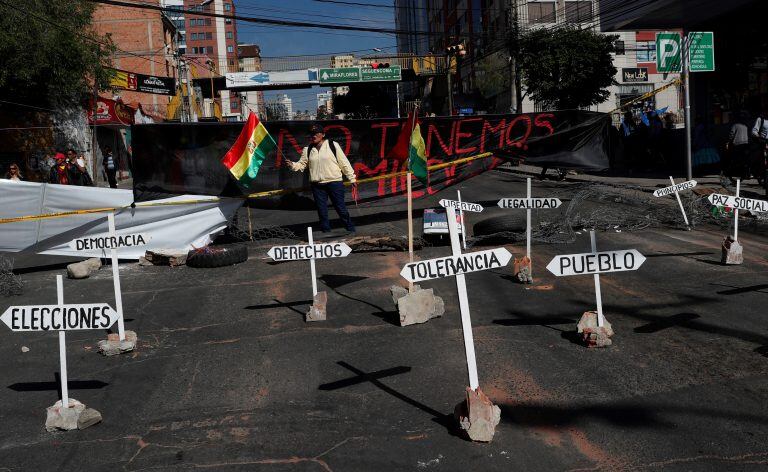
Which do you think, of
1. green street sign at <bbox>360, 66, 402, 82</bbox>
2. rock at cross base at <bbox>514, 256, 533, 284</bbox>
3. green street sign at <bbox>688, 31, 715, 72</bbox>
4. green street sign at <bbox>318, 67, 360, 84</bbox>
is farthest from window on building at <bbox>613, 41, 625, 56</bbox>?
rock at cross base at <bbox>514, 256, 533, 284</bbox>

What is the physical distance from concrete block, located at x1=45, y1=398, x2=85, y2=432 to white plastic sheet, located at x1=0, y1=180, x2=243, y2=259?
263 inches

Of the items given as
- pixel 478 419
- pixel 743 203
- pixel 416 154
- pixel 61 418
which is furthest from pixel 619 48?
pixel 61 418

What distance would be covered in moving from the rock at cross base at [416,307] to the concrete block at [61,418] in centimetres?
305

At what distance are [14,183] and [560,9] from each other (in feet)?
142

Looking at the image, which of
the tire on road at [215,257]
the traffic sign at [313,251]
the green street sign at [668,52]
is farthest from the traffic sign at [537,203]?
the green street sign at [668,52]

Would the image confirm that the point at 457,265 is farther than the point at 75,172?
No

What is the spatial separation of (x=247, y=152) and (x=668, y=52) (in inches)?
420

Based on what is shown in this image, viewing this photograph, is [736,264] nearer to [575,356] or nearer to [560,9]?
[575,356]

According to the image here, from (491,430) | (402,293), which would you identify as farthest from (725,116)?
(491,430)

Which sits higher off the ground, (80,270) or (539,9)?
(539,9)

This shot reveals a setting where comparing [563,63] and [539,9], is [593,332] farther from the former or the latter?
[539,9]

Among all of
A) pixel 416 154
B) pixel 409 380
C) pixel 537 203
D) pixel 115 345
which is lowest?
pixel 409 380

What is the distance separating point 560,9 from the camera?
4841 cm

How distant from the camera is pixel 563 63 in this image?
34.8m
